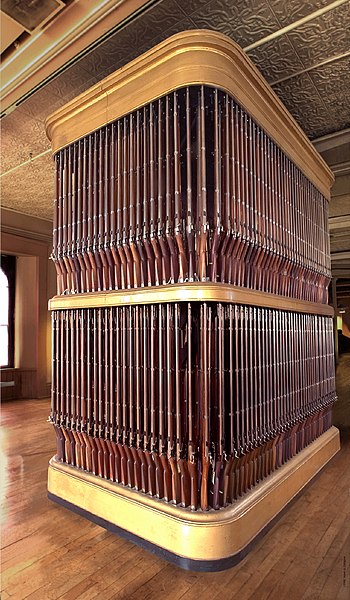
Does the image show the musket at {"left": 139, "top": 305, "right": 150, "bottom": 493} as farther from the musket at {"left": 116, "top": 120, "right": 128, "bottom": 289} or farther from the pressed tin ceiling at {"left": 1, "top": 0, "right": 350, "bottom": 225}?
the pressed tin ceiling at {"left": 1, "top": 0, "right": 350, "bottom": 225}

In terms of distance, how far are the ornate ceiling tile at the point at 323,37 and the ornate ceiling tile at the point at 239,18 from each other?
0.21 m

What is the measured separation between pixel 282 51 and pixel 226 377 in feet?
7.81

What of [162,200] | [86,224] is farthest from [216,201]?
[86,224]

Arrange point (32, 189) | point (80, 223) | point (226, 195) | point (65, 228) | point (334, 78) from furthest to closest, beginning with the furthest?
point (32, 189)
point (334, 78)
point (65, 228)
point (80, 223)
point (226, 195)

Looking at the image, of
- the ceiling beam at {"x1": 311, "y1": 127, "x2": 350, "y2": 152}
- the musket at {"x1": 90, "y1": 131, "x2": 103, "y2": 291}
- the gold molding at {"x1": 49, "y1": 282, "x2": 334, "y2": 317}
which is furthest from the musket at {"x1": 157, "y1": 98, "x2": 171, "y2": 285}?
the ceiling beam at {"x1": 311, "y1": 127, "x2": 350, "y2": 152}

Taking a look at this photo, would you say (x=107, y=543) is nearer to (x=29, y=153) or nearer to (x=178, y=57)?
(x=178, y=57)

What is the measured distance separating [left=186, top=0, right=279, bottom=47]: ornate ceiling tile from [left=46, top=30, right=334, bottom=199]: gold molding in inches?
12.8

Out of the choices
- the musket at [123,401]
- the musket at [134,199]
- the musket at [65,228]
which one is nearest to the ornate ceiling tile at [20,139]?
the musket at [65,228]

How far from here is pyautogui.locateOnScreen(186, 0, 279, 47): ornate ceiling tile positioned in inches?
99.6

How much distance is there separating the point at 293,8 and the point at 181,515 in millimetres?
3113

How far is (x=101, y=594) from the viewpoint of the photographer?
1.88 m

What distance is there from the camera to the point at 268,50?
291 cm

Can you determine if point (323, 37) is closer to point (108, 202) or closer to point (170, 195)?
point (170, 195)

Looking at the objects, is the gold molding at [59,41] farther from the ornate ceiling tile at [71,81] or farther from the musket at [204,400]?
the musket at [204,400]
